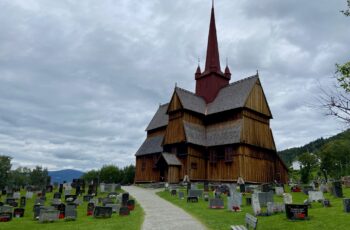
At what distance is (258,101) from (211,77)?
29.1 ft

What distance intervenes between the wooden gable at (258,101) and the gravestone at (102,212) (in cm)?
2513

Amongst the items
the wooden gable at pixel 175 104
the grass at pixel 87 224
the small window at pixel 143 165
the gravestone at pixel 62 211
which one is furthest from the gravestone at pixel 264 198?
the small window at pixel 143 165

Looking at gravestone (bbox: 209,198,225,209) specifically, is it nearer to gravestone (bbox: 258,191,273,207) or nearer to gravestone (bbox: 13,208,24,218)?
gravestone (bbox: 258,191,273,207)

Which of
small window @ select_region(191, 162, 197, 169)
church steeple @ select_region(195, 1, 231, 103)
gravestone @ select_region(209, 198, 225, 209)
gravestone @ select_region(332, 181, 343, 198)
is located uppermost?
church steeple @ select_region(195, 1, 231, 103)

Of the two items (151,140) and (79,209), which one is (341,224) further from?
(151,140)

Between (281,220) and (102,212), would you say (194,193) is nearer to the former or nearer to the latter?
(102,212)

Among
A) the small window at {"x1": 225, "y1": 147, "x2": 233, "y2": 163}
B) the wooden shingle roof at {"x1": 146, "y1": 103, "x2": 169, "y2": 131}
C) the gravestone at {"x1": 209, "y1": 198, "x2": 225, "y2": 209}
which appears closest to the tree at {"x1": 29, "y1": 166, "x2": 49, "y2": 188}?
the wooden shingle roof at {"x1": 146, "y1": 103, "x2": 169, "y2": 131}

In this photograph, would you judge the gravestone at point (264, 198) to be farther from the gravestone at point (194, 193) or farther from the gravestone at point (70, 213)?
the gravestone at point (70, 213)

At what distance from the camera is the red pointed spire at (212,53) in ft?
161

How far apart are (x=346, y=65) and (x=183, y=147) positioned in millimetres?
30740

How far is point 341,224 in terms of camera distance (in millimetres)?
13359

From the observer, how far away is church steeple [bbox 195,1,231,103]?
4800 cm

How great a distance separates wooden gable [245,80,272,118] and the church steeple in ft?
21.7

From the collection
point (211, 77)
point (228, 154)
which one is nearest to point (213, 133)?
point (228, 154)
